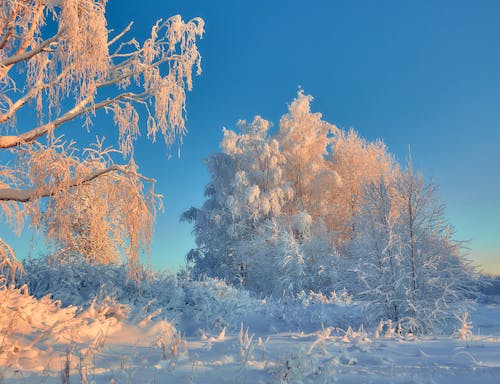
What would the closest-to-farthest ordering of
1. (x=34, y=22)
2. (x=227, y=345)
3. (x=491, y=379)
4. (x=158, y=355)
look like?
(x=491, y=379) < (x=158, y=355) < (x=227, y=345) < (x=34, y=22)

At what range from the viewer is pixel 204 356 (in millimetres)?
4289

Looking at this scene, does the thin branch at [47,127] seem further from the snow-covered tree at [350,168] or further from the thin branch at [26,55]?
the snow-covered tree at [350,168]

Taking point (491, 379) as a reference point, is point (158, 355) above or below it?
above

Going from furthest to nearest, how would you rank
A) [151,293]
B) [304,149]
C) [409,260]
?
[304,149] < [151,293] < [409,260]

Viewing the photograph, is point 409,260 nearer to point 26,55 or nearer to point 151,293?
point 151,293

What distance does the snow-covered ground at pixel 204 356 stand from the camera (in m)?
3.51

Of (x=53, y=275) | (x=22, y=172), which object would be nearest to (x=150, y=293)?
(x=53, y=275)

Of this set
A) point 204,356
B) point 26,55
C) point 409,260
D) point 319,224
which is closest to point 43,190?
point 26,55

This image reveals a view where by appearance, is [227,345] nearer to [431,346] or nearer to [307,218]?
[431,346]

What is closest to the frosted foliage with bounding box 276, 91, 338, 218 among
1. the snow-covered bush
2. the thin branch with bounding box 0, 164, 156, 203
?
the snow-covered bush

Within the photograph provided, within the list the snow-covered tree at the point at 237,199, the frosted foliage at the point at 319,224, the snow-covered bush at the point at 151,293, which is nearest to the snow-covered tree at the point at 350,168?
the frosted foliage at the point at 319,224

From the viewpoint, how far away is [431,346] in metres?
5.08

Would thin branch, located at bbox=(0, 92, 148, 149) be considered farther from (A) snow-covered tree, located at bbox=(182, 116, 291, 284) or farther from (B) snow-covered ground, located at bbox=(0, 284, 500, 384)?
(A) snow-covered tree, located at bbox=(182, 116, 291, 284)

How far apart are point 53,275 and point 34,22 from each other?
681cm
